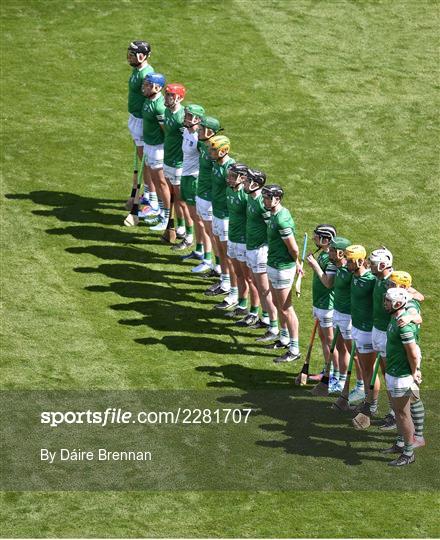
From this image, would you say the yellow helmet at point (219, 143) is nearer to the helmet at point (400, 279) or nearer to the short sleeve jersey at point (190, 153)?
the short sleeve jersey at point (190, 153)

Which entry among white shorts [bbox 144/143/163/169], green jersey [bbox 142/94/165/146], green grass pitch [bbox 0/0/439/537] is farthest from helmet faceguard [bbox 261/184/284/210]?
white shorts [bbox 144/143/163/169]

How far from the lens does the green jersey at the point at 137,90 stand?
2683 centimetres

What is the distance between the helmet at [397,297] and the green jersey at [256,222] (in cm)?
350

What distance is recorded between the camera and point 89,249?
85.9 ft

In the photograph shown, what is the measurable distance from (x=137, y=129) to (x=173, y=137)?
1.42 m

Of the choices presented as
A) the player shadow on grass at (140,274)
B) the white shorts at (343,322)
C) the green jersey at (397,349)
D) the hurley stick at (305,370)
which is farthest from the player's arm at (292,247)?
the player shadow on grass at (140,274)

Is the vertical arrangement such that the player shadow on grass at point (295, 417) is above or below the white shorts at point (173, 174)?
below

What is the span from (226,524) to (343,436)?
8.50 ft

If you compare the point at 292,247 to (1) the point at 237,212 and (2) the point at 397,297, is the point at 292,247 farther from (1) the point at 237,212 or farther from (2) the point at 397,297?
(2) the point at 397,297

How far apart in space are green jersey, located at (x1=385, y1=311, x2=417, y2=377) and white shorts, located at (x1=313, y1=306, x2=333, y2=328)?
2142mm

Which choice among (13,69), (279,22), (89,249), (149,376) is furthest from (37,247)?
(279,22)

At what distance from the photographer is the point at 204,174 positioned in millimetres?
24750

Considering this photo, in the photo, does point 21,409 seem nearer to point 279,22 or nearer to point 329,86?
point 329,86

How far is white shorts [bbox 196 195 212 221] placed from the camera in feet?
81.9
